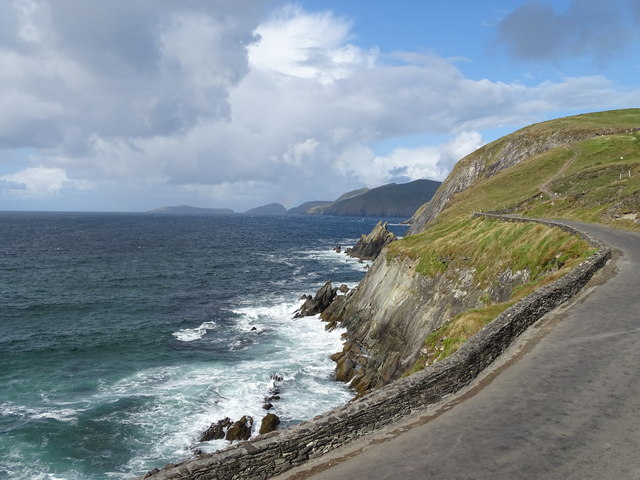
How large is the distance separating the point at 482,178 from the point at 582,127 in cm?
2487

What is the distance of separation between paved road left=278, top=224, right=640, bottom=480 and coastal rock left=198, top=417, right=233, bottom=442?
18.5m

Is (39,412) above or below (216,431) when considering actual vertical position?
above

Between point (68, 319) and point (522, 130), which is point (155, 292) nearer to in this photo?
point (68, 319)

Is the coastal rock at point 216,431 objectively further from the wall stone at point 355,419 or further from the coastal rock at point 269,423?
the wall stone at point 355,419

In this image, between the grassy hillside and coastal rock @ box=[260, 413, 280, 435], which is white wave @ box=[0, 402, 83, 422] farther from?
the grassy hillside

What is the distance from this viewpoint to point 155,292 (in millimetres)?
68625

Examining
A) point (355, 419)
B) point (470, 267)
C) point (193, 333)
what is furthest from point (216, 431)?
point (470, 267)

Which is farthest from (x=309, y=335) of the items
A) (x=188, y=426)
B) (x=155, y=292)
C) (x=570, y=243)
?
(x=155, y=292)

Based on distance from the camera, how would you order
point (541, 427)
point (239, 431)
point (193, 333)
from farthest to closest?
point (193, 333) < point (239, 431) < point (541, 427)

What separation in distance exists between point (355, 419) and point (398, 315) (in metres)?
29.5

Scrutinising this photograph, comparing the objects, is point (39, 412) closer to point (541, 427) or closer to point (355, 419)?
point (355, 419)

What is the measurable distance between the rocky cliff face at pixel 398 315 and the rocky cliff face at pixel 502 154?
186 ft

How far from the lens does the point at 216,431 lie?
27.4 m

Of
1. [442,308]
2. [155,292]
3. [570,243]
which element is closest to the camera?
[570,243]
